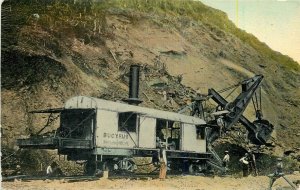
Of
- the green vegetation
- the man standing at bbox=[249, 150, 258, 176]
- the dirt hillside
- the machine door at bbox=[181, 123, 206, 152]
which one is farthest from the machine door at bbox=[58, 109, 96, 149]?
the man standing at bbox=[249, 150, 258, 176]

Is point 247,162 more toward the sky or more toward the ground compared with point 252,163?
more toward the sky

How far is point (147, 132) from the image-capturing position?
12.5 m

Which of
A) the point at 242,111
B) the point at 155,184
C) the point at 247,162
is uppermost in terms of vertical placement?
the point at 242,111

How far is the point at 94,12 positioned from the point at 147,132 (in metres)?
7.05

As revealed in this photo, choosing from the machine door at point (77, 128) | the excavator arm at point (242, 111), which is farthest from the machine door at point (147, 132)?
the excavator arm at point (242, 111)

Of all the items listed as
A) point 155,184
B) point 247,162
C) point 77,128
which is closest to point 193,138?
point 247,162

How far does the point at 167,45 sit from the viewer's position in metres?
21.6

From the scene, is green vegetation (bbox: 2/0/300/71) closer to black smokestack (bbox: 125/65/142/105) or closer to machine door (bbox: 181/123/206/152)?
black smokestack (bbox: 125/65/142/105)

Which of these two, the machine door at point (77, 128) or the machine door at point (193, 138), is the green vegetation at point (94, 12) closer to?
the machine door at point (77, 128)

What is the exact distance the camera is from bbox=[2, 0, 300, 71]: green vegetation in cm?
1334

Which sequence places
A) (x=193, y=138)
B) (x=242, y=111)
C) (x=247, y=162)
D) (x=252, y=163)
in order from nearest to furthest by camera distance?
(x=193, y=138) < (x=247, y=162) < (x=242, y=111) < (x=252, y=163)

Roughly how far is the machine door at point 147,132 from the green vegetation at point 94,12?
14.5 ft

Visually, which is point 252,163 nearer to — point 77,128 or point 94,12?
point 77,128

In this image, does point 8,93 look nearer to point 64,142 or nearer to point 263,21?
point 64,142
